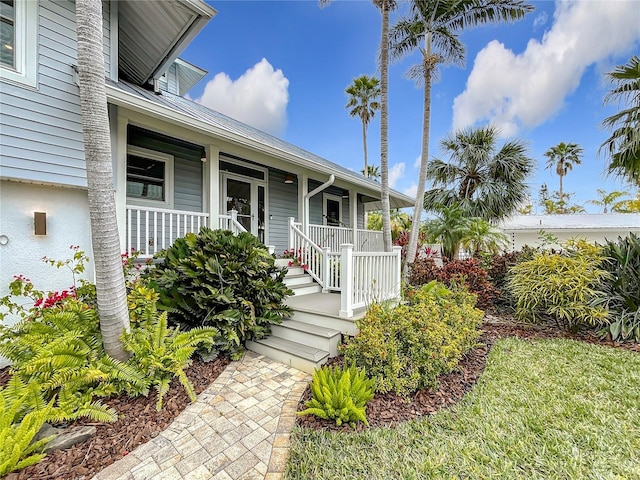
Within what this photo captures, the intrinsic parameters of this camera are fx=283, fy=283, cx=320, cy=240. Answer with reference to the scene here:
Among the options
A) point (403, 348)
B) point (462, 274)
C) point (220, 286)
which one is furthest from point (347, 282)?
point (462, 274)

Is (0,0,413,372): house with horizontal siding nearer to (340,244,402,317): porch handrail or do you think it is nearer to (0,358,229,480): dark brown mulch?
(340,244,402,317): porch handrail

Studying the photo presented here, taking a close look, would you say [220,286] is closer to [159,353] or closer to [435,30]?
[159,353]

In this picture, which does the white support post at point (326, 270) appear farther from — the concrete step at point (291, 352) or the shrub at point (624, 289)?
the shrub at point (624, 289)

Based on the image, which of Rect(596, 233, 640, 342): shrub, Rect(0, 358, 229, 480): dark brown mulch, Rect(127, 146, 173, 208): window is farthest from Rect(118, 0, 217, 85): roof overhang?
Rect(596, 233, 640, 342): shrub

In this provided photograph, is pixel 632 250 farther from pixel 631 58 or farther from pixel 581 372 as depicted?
pixel 631 58

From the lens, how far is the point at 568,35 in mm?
9891

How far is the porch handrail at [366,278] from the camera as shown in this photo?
4199mm

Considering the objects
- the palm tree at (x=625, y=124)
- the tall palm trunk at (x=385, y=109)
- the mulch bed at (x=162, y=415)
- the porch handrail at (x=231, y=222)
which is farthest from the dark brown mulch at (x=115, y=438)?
the palm tree at (x=625, y=124)

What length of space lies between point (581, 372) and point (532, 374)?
664 millimetres

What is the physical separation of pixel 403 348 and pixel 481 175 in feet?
36.1

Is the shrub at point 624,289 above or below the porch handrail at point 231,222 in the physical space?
below

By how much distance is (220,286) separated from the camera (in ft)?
13.3

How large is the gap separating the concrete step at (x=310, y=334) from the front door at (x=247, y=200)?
395cm

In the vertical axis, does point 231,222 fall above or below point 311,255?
above
